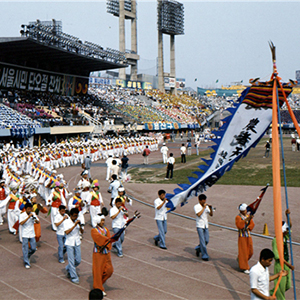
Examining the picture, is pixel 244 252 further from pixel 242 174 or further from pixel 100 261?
pixel 242 174

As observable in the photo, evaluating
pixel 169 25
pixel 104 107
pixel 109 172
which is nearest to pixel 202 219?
pixel 109 172

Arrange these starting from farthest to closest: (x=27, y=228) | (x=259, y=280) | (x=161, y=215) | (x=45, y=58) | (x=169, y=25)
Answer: (x=169, y=25), (x=45, y=58), (x=161, y=215), (x=27, y=228), (x=259, y=280)

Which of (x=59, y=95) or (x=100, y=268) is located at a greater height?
(x=59, y=95)

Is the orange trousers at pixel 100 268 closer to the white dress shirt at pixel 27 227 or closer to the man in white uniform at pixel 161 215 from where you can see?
the white dress shirt at pixel 27 227

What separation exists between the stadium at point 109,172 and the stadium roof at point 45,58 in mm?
127

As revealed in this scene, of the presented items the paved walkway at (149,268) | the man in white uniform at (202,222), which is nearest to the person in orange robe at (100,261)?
the paved walkway at (149,268)

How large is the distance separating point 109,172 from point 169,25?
65893 millimetres

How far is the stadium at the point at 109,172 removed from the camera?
763cm

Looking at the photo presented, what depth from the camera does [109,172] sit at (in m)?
20.8

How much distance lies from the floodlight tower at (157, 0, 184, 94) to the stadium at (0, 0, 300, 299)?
1122 cm

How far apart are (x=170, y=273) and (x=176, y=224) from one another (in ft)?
13.9

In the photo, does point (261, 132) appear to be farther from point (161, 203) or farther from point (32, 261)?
point (32, 261)

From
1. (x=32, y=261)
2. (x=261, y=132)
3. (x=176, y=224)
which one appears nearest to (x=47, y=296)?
(x=32, y=261)

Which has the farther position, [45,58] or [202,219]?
[45,58]
